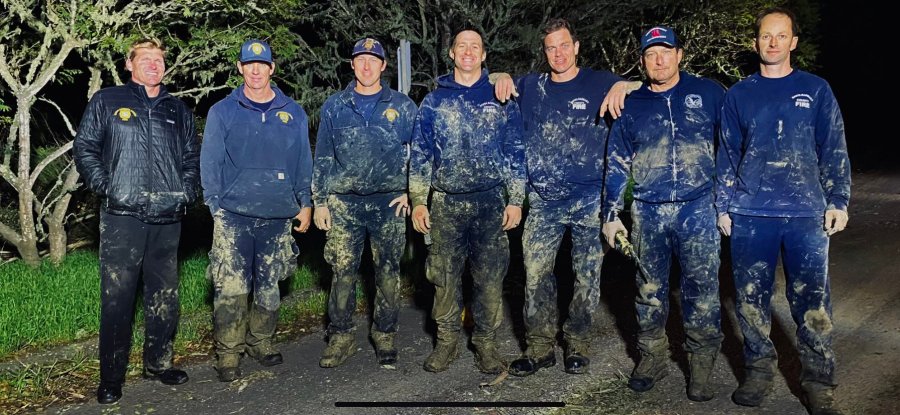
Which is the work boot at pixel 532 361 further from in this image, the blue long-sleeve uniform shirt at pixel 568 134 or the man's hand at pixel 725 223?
the man's hand at pixel 725 223

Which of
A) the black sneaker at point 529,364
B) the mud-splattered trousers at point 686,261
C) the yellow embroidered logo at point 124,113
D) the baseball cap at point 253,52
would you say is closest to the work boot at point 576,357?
the black sneaker at point 529,364

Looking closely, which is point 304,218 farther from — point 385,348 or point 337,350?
point 385,348

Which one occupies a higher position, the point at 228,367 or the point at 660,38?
the point at 660,38

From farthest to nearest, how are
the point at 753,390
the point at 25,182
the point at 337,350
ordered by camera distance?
1. the point at 25,182
2. the point at 337,350
3. the point at 753,390

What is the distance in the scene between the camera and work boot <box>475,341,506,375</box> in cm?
588

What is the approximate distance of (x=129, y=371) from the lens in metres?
6.00

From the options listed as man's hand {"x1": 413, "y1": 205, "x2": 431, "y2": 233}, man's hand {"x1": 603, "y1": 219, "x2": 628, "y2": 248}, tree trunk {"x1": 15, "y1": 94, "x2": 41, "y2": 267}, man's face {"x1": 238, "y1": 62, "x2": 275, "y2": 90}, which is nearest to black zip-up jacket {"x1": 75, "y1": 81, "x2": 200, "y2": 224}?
man's face {"x1": 238, "y1": 62, "x2": 275, "y2": 90}

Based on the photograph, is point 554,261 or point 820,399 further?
point 554,261

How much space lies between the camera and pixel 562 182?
18.9ft

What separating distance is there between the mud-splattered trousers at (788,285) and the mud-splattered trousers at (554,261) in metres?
0.93

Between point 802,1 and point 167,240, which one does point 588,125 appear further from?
point 802,1

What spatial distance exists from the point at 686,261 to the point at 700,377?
2.37 ft

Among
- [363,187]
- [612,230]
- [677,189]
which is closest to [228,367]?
[363,187]

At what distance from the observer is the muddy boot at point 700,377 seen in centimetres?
533
